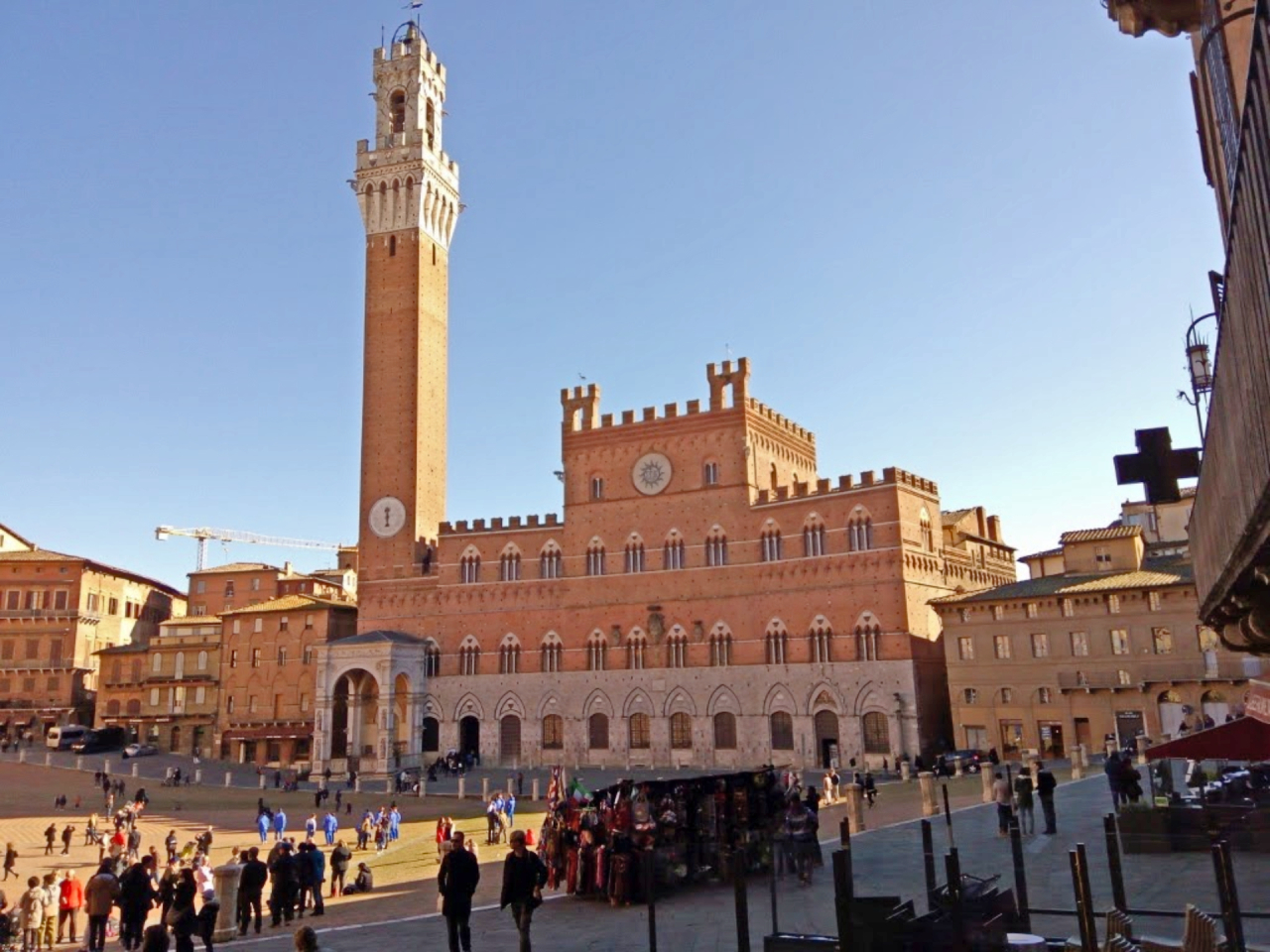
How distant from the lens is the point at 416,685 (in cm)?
4959

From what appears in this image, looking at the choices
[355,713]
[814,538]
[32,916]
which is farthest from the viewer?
[355,713]

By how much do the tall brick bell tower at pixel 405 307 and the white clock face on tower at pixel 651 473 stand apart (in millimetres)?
12698

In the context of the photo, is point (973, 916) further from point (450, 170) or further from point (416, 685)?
point (450, 170)

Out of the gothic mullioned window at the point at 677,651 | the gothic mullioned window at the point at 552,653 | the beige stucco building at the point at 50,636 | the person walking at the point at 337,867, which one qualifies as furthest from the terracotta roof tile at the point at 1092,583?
the beige stucco building at the point at 50,636

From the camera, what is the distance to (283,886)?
1520 cm

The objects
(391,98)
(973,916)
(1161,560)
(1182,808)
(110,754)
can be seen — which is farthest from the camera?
(391,98)

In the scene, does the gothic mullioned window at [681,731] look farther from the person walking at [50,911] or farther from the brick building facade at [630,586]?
the person walking at [50,911]

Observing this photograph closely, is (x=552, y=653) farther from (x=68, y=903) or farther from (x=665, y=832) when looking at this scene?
(x=665, y=832)

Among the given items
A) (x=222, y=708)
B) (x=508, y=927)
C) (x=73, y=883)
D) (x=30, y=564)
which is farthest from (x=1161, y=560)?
(x=30, y=564)

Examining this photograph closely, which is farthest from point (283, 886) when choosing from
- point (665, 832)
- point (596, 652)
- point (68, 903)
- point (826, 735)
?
point (596, 652)

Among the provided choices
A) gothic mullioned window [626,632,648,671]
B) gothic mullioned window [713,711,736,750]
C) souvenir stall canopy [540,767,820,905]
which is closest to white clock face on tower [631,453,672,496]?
gothic mullioned window [626,632,648,671]

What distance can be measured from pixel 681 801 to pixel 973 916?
6.91 meters

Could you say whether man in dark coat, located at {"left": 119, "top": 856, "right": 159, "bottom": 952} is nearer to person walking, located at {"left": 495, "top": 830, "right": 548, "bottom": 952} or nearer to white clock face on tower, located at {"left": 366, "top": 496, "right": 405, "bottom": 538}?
person walking, located at {"left": 495, "top": 830, "right": 548, "bottom": 952}

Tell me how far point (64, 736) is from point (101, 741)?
74.5 inches
